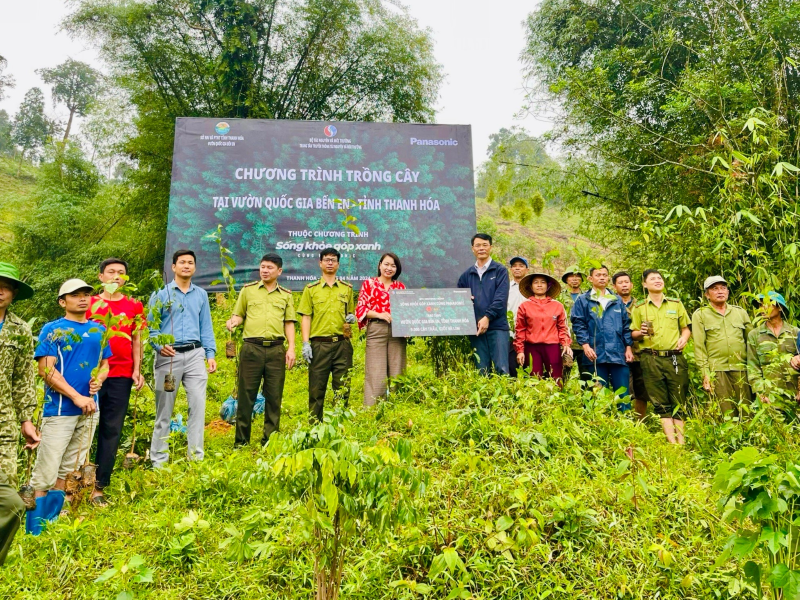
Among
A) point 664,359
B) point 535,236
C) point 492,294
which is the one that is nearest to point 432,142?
point 492,294

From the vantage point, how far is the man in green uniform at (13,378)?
2527 mm

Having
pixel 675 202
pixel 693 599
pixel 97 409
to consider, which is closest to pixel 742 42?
pixel 675 202

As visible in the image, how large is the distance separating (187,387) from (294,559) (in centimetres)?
198

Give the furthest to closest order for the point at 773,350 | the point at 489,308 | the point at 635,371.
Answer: the point at 635,371
the point at 489,308
the point at 773,350

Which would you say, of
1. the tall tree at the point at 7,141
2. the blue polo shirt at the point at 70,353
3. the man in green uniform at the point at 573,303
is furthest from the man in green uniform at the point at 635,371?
the tall tree at the point at 7,141

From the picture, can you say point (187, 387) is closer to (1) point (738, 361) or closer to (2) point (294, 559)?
(2) point (294, 559)

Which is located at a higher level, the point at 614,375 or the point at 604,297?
the point at 604,297

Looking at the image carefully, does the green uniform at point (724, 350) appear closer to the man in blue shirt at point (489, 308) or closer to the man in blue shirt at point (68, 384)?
the man in blue shirt at point (489, 308)

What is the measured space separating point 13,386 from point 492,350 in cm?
354

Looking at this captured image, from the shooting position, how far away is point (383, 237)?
6.45 m

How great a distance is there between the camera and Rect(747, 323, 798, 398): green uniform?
13.4 ft

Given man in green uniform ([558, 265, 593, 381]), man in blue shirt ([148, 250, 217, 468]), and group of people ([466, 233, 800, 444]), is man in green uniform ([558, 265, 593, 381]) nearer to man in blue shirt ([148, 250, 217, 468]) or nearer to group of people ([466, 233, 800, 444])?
group of people ([466, 233, 800, 444])

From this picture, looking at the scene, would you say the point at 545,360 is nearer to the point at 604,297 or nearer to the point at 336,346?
the point at 604,297

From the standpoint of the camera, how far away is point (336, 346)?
184 inches
